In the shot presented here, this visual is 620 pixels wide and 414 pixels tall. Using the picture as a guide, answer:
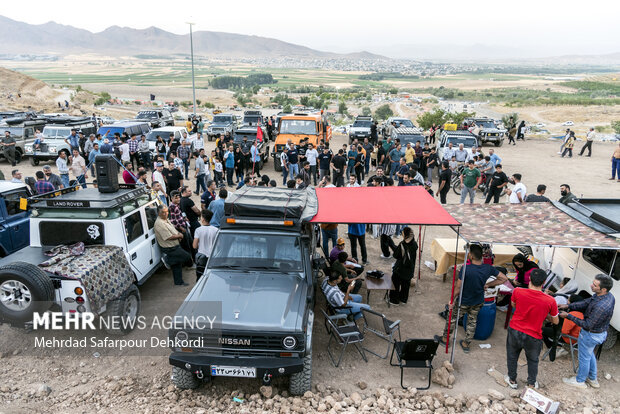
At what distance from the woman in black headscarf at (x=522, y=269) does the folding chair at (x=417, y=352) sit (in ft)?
A: 9.27

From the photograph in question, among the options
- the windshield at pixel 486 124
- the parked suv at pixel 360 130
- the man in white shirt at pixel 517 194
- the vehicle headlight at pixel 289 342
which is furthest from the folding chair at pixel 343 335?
the windshield at pixel 486 124

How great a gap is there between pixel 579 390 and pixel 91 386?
21.4ft

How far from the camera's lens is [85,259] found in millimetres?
6520

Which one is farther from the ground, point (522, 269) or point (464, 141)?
point (464, 141)

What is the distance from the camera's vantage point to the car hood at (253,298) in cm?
519

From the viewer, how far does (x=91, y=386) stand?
575cm

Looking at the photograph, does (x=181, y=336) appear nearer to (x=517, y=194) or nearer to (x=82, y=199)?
(x=82, y=199)

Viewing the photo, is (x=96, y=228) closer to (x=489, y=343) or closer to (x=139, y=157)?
(x=489, y=343)

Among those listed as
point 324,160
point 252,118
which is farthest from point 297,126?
point 252,118

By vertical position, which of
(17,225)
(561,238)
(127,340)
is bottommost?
(127,340)

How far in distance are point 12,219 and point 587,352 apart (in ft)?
32.5

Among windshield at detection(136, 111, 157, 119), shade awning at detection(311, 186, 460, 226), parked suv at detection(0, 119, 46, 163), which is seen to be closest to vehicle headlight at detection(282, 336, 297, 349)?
shade awning at detection(311, 186, 460, 226)

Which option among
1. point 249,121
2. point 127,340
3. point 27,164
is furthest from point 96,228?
point 249,121

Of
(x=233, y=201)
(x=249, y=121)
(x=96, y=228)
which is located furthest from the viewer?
(x=249, y=121)
